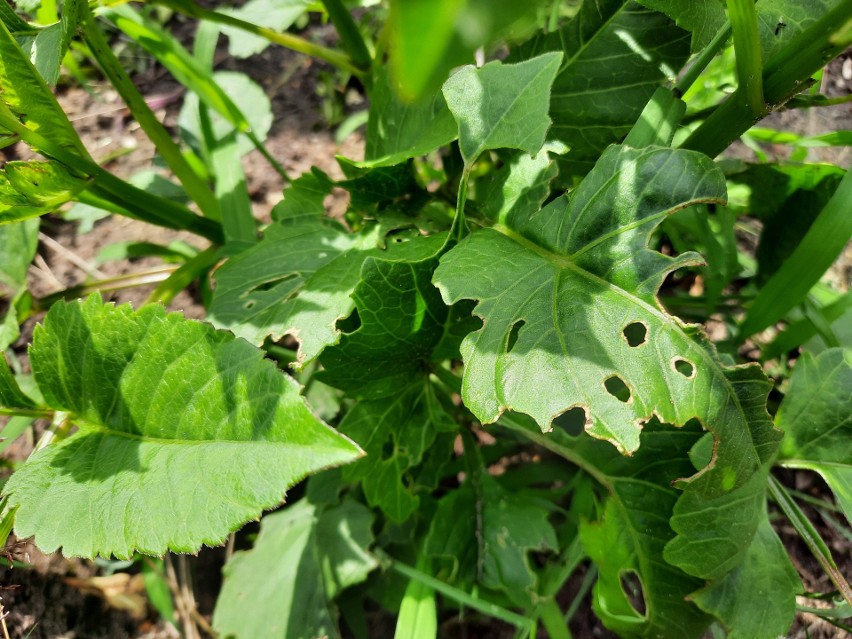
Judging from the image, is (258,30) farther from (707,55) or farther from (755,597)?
(755,597)

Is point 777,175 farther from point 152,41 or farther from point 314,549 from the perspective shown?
point 152,41

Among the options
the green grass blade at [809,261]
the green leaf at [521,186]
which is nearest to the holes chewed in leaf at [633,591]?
the green grass blade at [809,261]

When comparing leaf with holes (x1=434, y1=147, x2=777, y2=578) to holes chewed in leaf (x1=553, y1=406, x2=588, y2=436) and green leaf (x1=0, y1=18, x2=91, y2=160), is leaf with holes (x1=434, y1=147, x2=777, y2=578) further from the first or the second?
green leaf (x1=0, y1=18, x2=91, y2=160)

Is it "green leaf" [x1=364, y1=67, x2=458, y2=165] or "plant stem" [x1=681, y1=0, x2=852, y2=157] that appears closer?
"plant stem" [x1=681, y1=0, x2=852, y2=157]

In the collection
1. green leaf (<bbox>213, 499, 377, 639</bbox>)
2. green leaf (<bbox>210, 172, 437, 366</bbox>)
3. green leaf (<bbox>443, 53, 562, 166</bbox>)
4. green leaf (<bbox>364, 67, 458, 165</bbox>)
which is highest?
green leaf (<bbox>443, 53, 562, 166</bbox>)

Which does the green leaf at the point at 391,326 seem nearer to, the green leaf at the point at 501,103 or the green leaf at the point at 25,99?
the green leaf at the point at 501,103

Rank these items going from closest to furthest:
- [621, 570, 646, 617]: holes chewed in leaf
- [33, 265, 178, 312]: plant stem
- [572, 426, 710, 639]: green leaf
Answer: [572, 426, 710, 639]: green leaf → [621, 570, 646, 617]: holes chewed in leaf → [33, 265, 178, 312]: plant stem

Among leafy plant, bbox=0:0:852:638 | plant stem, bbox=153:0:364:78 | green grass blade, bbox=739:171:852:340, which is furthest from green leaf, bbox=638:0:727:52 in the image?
plant stem, bbox=153:0:364:78
